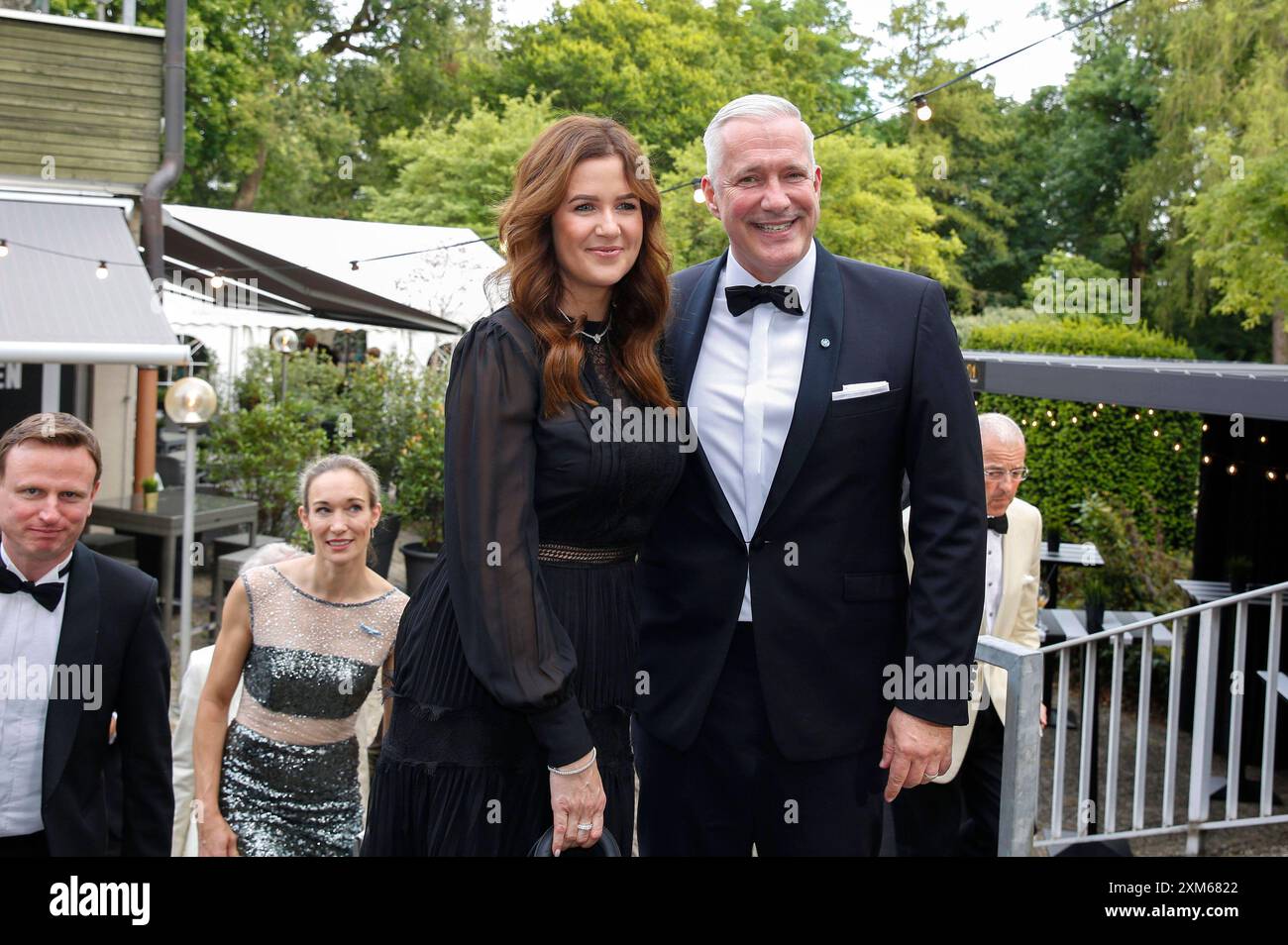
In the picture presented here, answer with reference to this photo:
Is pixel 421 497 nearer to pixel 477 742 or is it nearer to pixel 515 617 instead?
pixel 477 742

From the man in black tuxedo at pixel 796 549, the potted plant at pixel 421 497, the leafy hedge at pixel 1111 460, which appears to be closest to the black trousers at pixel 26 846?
the man in black tuxedo at pixel 796 549

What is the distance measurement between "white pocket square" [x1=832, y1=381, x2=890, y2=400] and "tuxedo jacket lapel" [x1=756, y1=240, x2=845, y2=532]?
0.05 ft

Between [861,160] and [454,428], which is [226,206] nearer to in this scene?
[861,160]

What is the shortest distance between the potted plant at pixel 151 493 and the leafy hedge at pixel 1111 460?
7.61 metres

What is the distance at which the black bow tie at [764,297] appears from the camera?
238 centimetres

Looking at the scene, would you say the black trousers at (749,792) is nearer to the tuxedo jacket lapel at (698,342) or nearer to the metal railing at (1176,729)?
the tuxedo jacket lapel at (698,342)

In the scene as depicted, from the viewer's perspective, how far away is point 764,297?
2387mm

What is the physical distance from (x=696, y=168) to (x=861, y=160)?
3.25 meters

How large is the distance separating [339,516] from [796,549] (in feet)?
5.86

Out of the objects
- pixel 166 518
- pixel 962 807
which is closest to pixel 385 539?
pixel 166 518

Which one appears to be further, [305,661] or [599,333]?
[305,661]

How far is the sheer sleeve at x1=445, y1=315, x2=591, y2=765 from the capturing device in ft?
6.59

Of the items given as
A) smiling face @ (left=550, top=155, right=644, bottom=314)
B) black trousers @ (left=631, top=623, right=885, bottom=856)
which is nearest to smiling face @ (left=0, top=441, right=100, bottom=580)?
smiling face @ (left=550, top=155, right=644, bottom=314)

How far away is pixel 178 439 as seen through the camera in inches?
754
